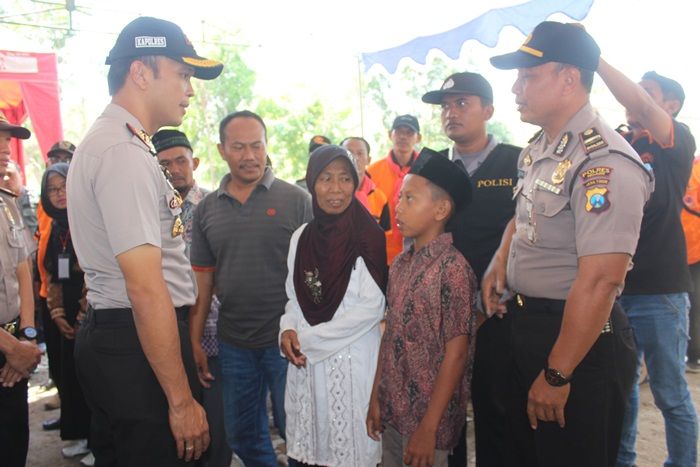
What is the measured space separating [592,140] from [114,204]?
1.60 m

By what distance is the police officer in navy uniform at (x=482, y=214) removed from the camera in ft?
8.14

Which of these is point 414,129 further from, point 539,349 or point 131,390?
point 131,390

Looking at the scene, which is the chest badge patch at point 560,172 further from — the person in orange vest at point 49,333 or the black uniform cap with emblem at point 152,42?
the person in orange vest at point 49,333

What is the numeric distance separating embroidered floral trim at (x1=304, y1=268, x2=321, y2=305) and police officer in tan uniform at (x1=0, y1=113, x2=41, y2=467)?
4.61 ft

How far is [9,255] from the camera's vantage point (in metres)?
2.65

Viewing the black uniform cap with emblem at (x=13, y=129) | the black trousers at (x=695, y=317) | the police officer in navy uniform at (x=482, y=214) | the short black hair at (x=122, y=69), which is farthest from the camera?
the black trousers at (x=695, y=317)

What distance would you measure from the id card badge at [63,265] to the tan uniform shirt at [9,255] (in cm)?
84

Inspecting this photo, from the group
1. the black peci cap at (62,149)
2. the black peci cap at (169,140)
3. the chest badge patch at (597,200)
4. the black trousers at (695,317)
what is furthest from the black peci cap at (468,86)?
the black peci cap at (62,149)

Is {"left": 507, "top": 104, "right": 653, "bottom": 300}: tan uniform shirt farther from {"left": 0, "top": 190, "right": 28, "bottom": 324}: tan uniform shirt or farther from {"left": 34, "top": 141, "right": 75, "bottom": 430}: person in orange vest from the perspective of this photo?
{"left": 34, "top": 141, "right": 75, "bottom": 430}: person in orange vest

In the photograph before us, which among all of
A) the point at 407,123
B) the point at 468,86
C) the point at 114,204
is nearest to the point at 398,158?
the point at 407,123

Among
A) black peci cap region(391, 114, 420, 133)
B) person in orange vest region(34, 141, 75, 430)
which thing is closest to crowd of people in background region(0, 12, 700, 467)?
person in orange vest region(34, 141, 75, 430)

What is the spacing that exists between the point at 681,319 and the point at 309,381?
6.73 feet

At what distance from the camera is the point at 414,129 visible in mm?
5402

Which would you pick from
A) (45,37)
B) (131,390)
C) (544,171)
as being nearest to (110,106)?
(131,390)
